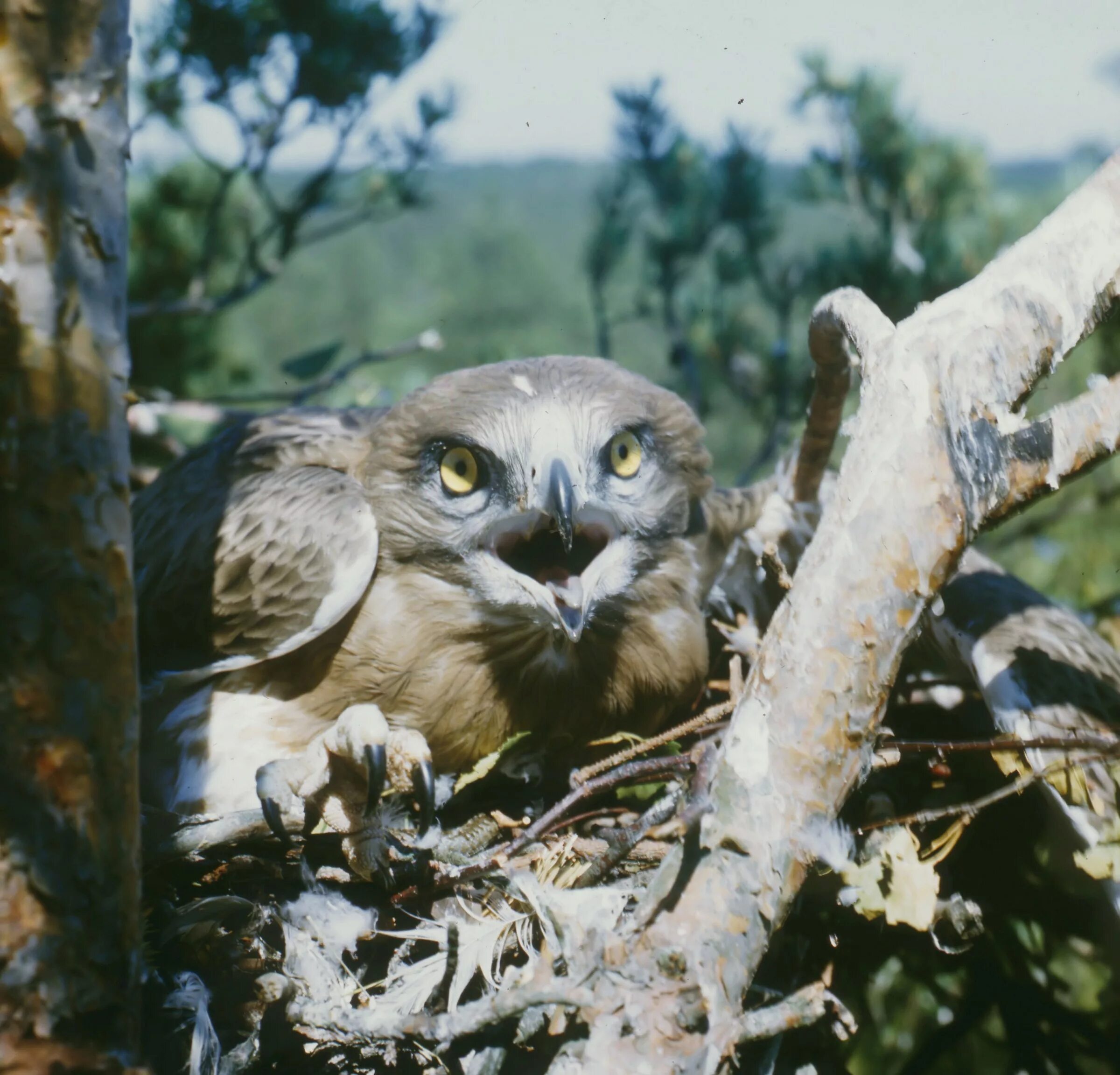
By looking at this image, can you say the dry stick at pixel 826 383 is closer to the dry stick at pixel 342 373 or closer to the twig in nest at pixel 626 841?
the twig in nest at pixel 626 841

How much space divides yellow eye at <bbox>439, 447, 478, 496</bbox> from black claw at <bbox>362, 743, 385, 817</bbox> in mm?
776

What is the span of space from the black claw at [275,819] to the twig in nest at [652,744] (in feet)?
2.12

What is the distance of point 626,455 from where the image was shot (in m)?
2.78

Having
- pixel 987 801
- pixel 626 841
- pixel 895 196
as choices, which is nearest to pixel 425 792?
pixel 626 841

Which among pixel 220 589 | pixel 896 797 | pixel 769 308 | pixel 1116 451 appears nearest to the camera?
pixel 1116 451

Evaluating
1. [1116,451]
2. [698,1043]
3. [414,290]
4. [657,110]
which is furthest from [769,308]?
[414,290]

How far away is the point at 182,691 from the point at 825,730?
1792mm

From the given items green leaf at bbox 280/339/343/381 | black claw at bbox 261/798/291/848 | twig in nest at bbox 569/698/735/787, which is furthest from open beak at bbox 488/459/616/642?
green leaf at bbox 280/339/343/381

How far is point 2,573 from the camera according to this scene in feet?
4.63

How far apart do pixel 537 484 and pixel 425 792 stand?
78cm

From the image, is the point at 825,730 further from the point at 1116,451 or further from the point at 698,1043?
the point at 1116,451

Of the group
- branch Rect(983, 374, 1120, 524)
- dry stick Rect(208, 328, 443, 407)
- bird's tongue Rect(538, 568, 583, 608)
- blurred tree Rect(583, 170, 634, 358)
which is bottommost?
bird's tongue Rect(538, 568, 583, 608)

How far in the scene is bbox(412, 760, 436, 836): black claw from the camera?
2.26m

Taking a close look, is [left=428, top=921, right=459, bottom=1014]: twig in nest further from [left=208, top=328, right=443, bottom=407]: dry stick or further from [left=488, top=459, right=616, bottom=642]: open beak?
[left=208, top=328, right=443, bottom=407]: dry stick
